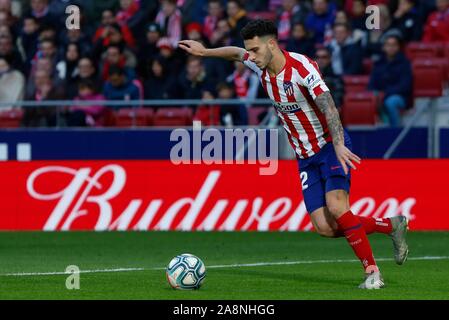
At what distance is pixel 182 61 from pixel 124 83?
3.49ft

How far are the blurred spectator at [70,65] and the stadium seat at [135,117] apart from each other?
1.84 meters

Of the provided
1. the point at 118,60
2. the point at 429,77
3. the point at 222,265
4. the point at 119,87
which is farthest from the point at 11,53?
the point at 222,265

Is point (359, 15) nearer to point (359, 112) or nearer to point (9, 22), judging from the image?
point (359, 112)

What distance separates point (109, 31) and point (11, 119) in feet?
8.55

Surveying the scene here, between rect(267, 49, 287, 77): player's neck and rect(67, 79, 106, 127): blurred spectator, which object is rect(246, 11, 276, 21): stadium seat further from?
rect(267, 49, 287, 77): player's neck

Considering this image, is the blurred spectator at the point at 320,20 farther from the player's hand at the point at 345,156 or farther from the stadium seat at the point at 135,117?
the player's hand at the point at 345,156

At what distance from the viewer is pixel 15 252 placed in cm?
1401

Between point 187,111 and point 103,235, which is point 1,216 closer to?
point 103,235

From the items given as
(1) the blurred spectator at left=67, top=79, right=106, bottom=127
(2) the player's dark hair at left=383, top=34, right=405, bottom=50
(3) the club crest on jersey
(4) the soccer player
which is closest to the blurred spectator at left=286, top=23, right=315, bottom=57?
(2) the player's dark hair at left=383, top=34, right=405, bottom=50

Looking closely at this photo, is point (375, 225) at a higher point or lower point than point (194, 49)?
lower

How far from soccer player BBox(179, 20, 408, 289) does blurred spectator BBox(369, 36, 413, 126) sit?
8193 mm

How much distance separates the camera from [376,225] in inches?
436

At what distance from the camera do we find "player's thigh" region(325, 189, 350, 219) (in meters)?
10.4
